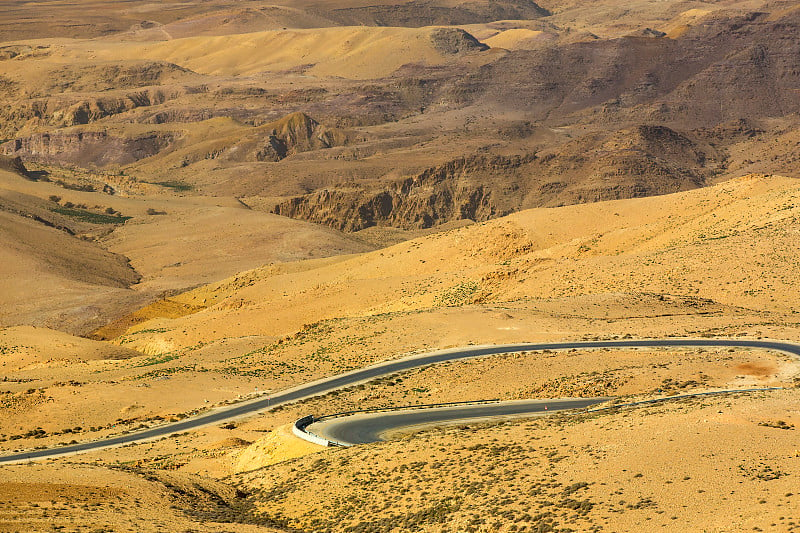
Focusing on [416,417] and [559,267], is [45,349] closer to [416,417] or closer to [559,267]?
[559,267]

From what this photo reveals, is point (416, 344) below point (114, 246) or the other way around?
the other way around

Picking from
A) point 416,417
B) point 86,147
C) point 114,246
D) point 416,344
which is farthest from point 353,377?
point 86,147

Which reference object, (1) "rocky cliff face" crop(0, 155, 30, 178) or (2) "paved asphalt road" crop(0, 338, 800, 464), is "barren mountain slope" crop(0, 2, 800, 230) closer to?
(1) "rocky cliff face" crop(0, 155, 30, 178)

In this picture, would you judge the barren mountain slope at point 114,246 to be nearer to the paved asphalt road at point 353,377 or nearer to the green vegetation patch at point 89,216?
the green vegetation patch at point 89,216

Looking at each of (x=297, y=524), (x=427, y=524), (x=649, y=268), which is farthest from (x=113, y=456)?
(x=649, y=268)

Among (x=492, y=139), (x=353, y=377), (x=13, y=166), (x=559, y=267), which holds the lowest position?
(x=13, y=166)

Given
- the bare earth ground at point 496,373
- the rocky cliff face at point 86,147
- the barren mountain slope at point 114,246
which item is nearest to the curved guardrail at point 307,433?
the bare earth ground at point 496,373

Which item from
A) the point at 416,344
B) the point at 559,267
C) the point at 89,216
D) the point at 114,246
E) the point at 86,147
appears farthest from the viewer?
the point at 86,147

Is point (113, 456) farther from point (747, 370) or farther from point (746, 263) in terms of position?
point (746, 263)
